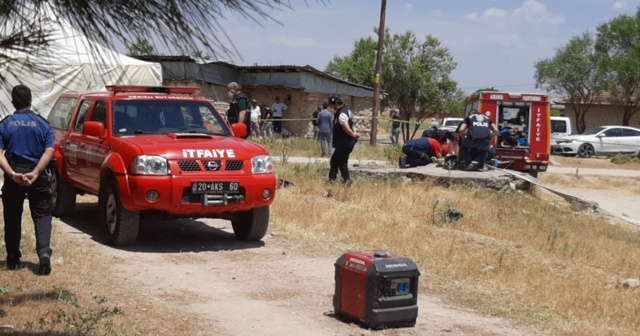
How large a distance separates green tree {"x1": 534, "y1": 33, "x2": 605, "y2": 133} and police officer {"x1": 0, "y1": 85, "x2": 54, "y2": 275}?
54276 mm

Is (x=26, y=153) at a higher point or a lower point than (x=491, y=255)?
higher

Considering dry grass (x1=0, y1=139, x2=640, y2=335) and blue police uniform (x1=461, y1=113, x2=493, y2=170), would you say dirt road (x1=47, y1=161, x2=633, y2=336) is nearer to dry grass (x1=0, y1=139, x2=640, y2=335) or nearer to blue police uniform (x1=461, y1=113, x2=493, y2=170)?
dry grass (x1=0, y1=139, x2=640, y2=335)

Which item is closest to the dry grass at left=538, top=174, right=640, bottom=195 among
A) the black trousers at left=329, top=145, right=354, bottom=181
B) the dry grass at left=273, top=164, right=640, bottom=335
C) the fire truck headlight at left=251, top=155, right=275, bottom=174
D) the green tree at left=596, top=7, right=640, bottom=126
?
the dry grass at left=273, top=164, right=640, bottom=335

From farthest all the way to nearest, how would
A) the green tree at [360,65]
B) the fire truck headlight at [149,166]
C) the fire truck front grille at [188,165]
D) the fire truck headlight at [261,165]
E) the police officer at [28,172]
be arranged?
1. the green tree at [360,65]
2. the fire truck headlight at [261,165]
3. the fire truck front grille at [188,165]
4. the fire truck headlight at [149,166]
5. the police officer at [28,172]

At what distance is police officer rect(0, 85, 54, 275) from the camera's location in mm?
8398

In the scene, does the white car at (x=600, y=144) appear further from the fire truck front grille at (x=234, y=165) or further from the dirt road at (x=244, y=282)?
the fire truck front grille at (x=234, y=165)

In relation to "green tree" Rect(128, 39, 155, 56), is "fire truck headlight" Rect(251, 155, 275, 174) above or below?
below

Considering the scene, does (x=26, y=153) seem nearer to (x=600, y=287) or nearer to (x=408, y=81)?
(x=600, y=287)

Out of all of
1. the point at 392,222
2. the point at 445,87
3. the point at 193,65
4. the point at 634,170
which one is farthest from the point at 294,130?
the point at 193,65

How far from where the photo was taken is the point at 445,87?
53906 millimetres

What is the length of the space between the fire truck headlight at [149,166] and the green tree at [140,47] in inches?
211

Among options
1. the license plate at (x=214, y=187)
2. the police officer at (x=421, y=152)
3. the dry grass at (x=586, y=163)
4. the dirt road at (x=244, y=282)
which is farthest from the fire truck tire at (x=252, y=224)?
the dry grass at (x=586, y=163)

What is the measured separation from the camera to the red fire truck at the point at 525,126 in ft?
77.0

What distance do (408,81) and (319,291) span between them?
4479 cm
